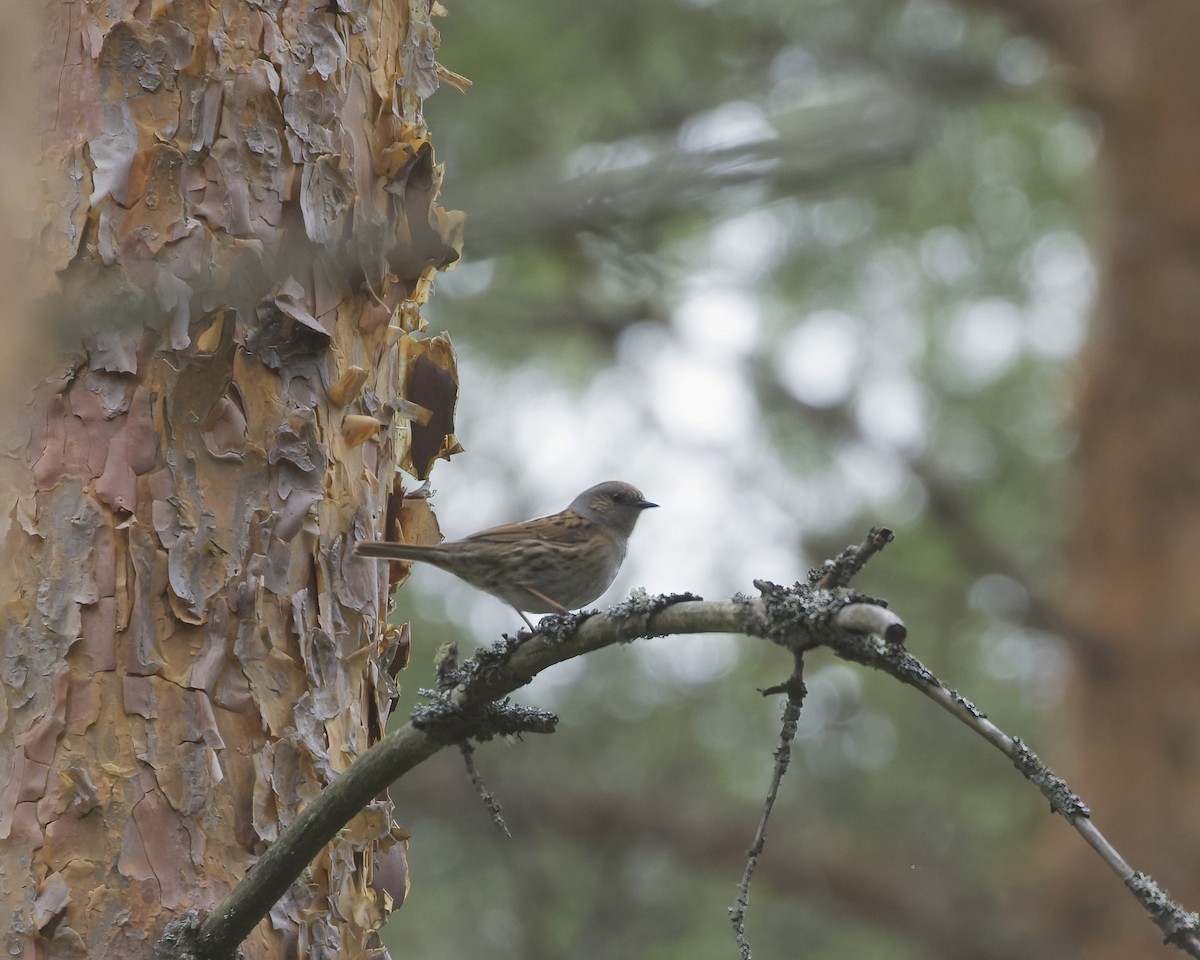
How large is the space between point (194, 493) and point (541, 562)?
1824mm

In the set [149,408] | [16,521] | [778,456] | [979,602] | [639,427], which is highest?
[778,456]

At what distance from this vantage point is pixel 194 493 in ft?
8.87

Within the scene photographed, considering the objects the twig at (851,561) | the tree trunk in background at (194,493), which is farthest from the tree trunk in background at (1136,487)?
the twig at (851,561)

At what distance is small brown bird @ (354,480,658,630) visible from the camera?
4289 millimetres

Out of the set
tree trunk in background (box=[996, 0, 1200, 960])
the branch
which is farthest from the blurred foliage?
the branch

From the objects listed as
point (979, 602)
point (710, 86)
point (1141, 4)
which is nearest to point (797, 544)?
point (979, 602)

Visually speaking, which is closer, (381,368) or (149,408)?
(149,408)

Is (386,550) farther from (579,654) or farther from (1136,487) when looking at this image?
(1136,487)

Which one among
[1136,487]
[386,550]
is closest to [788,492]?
[1136,487]

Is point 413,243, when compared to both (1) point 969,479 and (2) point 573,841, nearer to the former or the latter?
(2) point 573,841

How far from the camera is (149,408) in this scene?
8.86 ft

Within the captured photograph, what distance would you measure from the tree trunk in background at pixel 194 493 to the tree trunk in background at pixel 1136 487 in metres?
6.26

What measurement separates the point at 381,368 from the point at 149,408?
628 millimetres

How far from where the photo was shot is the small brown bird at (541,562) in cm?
429
